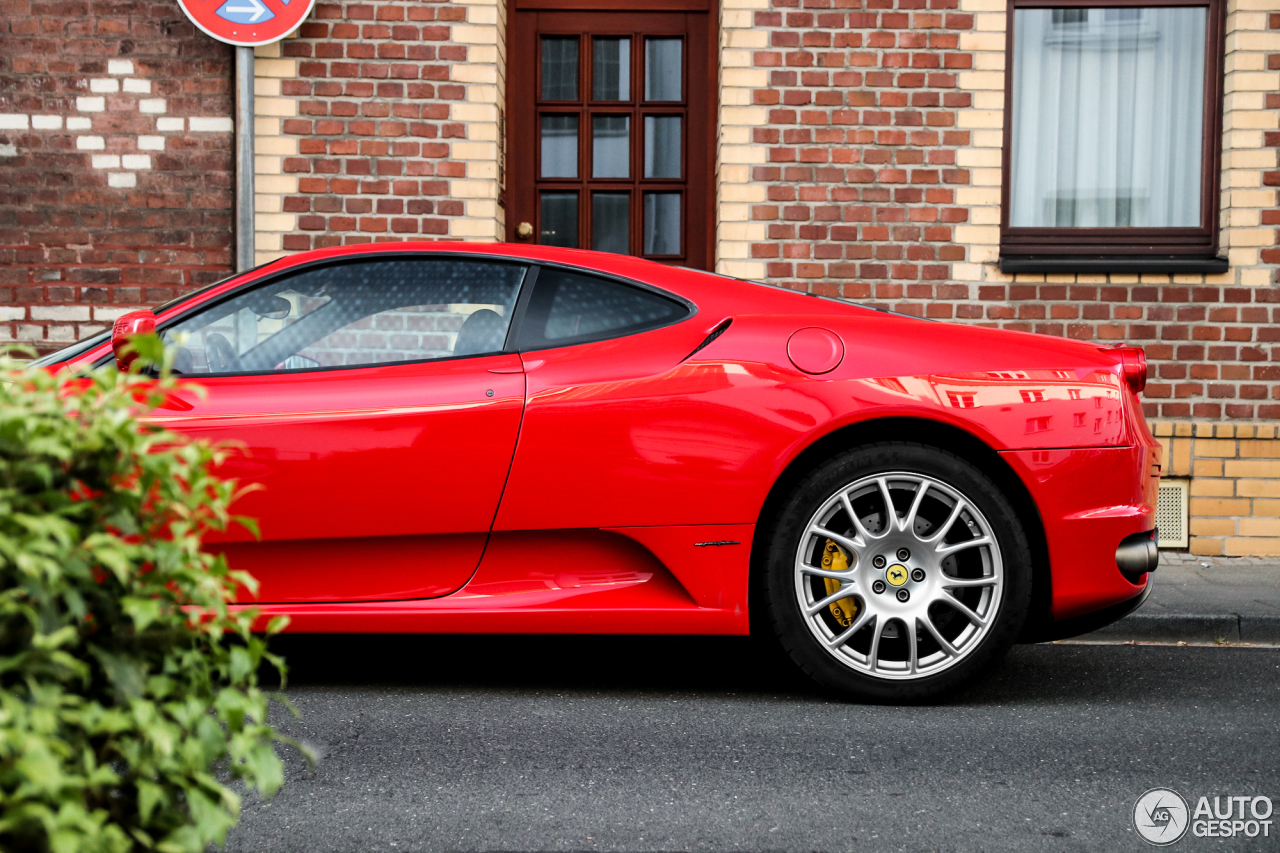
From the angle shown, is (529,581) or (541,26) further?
(541,26)

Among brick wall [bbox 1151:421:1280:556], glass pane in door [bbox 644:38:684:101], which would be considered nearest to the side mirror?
glass pane in door [bbox 644:38:684:101]

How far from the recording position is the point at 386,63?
641cm

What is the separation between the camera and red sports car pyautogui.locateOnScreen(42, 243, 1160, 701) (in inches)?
130

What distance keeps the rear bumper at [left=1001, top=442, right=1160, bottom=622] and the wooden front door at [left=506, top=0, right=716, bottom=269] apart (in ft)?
12.5

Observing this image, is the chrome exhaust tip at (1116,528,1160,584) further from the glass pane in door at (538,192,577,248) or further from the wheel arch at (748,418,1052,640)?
the glass pane in door at (538,192,577,248)

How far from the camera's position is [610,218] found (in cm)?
701

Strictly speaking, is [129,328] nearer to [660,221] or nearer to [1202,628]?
[1202,628]

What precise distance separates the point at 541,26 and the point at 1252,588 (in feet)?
16.1

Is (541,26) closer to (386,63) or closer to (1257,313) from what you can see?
(386,63)

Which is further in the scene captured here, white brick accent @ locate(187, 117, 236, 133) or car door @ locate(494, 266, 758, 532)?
white brick accent @ locate(187, 117, 236, 133)

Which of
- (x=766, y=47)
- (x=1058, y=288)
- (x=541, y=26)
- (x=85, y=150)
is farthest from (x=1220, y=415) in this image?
(x=85, y=150)

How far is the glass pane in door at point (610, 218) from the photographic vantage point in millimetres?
7000

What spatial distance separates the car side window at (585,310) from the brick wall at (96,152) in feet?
11.7

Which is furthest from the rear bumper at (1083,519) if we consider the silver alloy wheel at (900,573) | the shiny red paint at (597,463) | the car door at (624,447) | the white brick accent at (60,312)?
the white brick accent at (60,312)
